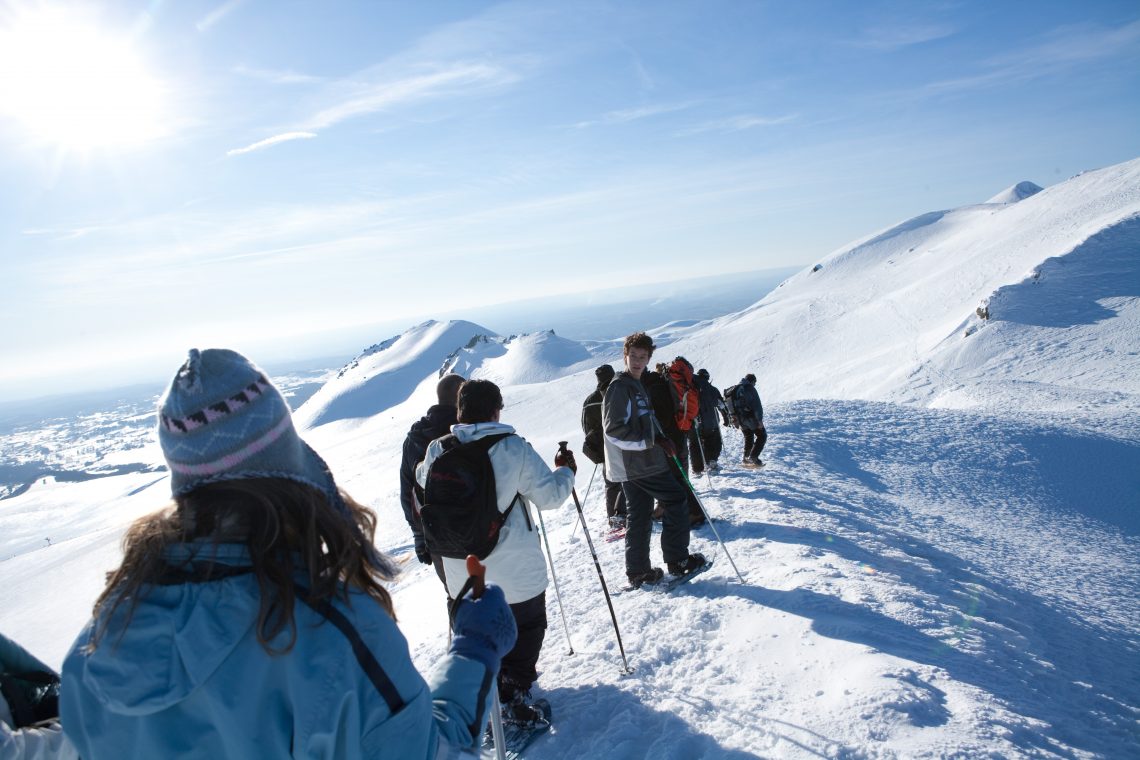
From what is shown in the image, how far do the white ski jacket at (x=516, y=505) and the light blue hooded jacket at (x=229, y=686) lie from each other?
216cm

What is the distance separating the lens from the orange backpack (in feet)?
23.8

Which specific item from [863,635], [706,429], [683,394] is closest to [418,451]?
[863,635]

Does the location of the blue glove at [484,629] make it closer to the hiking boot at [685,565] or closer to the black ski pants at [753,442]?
the hiking boot at [685,565]

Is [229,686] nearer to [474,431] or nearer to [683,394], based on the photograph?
[474,431]

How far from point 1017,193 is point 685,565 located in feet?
346

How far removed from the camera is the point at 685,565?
230 inches

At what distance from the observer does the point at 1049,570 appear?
7035 millimetres

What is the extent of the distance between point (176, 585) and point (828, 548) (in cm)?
627

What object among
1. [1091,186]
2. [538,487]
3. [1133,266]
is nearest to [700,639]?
→ [538,487]

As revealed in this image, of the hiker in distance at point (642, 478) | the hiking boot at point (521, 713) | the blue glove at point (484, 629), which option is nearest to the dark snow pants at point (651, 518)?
the hiker in distance at point (642, 478)

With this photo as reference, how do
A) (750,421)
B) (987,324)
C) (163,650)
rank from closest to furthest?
(163,650) → (750,421) → (987,324)

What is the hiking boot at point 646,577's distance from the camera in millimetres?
5855

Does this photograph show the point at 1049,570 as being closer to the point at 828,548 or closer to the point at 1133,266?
the point at 828,548

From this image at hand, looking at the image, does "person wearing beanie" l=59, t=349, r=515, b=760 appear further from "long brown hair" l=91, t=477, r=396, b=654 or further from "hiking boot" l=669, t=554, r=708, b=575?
"hiking boot" l=669, t=554, r=708, b=575
